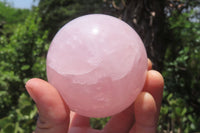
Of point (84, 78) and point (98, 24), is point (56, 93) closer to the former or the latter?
point (84, 78)

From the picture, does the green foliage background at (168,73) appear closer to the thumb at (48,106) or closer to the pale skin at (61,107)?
the pale skin at (61,107)

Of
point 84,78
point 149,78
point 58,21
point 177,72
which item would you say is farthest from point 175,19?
point 58,21

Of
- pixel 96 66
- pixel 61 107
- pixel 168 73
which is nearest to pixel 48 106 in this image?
pixel 61 107

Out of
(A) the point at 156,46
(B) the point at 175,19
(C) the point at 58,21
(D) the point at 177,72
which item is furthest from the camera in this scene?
(C) the point at 58,21

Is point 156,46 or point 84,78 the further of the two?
point 156,46

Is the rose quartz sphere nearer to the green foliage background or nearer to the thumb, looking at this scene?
the thumb

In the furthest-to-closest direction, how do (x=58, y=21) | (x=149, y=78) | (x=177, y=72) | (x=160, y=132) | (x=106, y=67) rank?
(x=58, y=21) → (x=177, y=72) → (x=160, y=132) → (x=149, y=78) → (x=106, y=67)

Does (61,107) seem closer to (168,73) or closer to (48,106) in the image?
(48,106)
